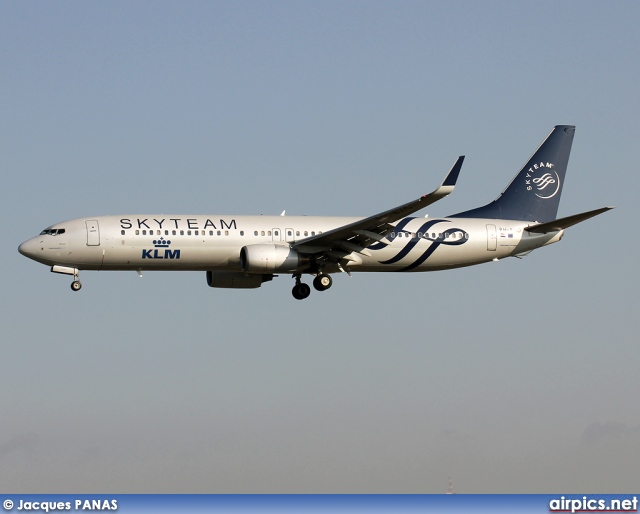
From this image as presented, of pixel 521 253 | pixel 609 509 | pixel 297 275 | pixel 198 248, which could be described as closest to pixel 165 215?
pixel 198 248

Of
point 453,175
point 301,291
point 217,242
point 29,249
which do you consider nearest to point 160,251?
point 217,242

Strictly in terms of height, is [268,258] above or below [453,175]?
below

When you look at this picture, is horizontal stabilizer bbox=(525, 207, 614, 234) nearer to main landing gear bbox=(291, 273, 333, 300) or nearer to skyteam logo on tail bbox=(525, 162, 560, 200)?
skyteam logo on tail bbox=(525, 162, 560, 200)

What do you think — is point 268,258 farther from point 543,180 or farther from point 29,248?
point 543,180

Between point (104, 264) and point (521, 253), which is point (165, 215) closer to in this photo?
point (104, 264)

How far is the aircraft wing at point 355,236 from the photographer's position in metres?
61.8

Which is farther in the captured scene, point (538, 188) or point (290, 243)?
point (538, 188)

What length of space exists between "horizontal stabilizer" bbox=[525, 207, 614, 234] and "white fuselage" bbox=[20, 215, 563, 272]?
1.99 metres

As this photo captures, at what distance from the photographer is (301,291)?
223ft

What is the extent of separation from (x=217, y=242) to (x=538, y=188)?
1931cm

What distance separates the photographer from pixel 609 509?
1677 inches

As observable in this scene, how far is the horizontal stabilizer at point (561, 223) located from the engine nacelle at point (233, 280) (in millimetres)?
13972

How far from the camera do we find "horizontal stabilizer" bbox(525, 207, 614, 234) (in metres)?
64.8

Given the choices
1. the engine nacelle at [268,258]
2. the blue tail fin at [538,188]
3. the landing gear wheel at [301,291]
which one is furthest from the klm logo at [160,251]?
the blue tail fin at [538,188]
